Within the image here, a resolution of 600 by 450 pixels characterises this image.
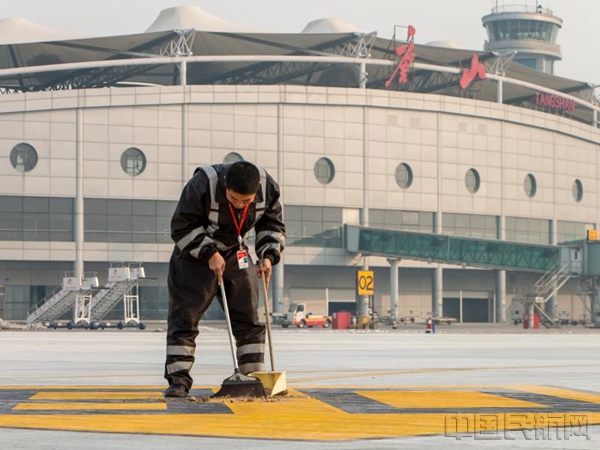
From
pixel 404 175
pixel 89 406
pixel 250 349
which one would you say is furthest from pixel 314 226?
pixel 89 406

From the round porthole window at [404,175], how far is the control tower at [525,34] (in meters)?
92.8

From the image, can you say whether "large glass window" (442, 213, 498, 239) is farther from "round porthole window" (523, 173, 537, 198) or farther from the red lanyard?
the red lanyard

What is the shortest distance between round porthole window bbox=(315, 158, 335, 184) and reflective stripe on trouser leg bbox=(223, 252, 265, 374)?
81273 millimetres

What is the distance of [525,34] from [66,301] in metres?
120

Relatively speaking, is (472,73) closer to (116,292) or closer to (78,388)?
(116,292)

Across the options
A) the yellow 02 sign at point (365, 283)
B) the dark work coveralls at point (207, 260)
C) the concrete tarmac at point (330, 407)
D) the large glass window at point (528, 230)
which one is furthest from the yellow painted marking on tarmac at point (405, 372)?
the large glass window at point (528, 230)

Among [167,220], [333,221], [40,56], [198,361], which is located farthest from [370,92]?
[198,361]

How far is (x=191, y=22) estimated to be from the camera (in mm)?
97812

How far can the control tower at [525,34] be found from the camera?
185125 mm

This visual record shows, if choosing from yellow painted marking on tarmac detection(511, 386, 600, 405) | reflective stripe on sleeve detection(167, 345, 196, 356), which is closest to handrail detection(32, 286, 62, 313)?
reflective stripe on sleeve detection(167, 345, 196, 356)

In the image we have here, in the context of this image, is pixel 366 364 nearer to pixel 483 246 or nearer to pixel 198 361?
pixel 198 361

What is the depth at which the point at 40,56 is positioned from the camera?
9225 centimetres

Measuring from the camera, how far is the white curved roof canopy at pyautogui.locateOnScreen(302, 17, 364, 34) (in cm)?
10544

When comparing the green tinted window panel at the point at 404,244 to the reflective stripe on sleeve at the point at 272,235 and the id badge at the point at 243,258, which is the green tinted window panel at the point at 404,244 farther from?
the id badge at the point at 243,258
